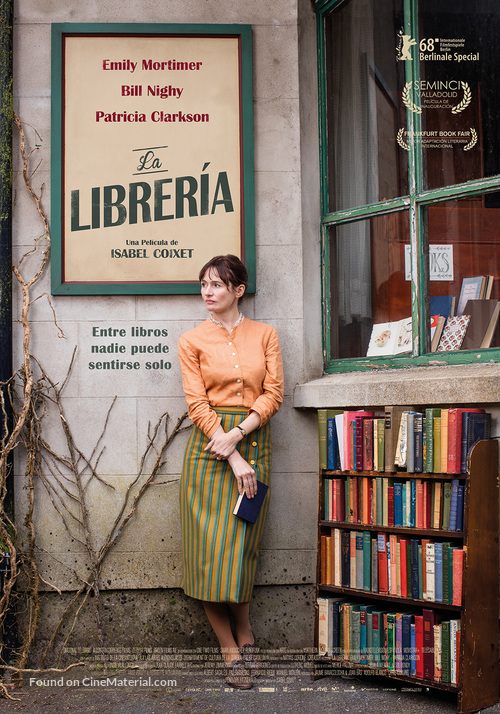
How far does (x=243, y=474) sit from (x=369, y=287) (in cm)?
128

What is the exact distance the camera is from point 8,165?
408 cm

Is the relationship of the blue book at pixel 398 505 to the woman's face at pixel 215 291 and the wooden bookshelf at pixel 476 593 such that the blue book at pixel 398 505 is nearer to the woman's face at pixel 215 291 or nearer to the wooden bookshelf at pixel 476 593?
the wooden bookshelf at pixel 476 593

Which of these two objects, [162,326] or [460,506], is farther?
[162,326]

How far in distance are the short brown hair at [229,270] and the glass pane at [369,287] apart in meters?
0.70

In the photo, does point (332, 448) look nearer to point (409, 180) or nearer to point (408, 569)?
point (408, 569)

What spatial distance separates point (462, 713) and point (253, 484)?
52.3 inches

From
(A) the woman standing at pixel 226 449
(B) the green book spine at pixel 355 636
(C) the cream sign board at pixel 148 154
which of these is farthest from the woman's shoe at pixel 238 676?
(C) the cream sign board at pixel 148 154

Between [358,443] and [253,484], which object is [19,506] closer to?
[253,484]

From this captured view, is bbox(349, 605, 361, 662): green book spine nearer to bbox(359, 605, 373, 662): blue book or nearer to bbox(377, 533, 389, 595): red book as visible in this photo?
bbox(359, 605, 373, 662): blue book

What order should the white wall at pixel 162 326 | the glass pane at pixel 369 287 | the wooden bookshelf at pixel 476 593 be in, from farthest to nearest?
the white wall at pixel 162 326, the glass pane at pixel 369 287, the wooden bookshelf at pixel 476 593

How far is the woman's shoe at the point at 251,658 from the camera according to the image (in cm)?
369

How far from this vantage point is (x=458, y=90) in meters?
3.78

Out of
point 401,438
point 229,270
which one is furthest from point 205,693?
point 229,270

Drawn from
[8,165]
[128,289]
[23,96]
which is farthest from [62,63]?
[128,289]
